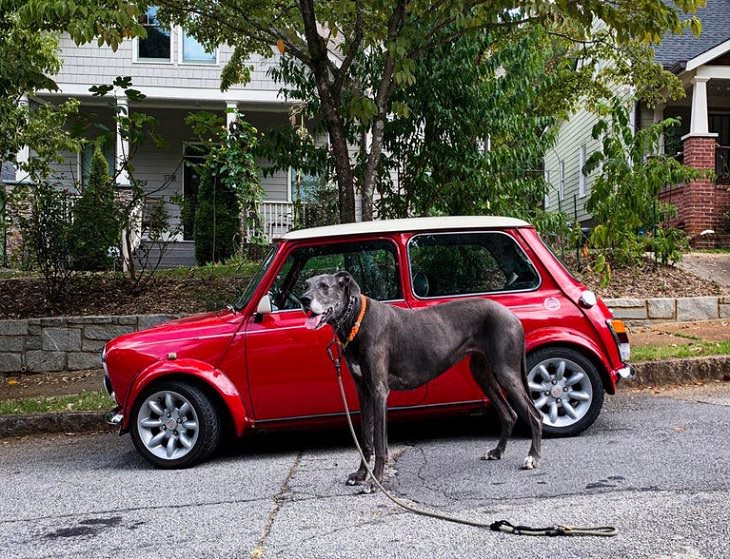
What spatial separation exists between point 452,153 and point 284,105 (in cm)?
999

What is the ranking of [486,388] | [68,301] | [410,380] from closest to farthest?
[410,380], [486,388], [68,301]

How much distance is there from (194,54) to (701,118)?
12316 millimetres

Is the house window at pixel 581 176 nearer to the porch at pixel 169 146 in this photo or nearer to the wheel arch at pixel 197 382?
the porch at pixel 169 146

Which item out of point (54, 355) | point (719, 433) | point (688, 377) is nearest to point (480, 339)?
point (719, 433)

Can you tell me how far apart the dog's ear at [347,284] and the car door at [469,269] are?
Answer: 1.21m

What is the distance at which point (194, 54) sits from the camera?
19.3 metres

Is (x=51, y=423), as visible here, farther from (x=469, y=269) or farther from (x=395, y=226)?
(x=469, y=269)

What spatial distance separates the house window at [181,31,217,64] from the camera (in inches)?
756

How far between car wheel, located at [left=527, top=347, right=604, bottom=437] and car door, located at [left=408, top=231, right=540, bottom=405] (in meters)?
0.41

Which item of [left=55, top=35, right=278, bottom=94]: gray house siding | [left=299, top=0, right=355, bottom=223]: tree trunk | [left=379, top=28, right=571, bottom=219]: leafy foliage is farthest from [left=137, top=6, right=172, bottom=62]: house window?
[left=299, top=0, right=355, bottom=223]: tree trunk

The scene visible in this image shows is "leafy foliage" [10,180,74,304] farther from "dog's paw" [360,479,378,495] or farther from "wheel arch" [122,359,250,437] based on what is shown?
"dog's paw" [360,479,378,495]

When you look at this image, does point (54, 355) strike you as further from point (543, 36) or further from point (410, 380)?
A: point (543, 36)

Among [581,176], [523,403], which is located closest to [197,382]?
[523,403]

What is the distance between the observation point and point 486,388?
5.60 m
